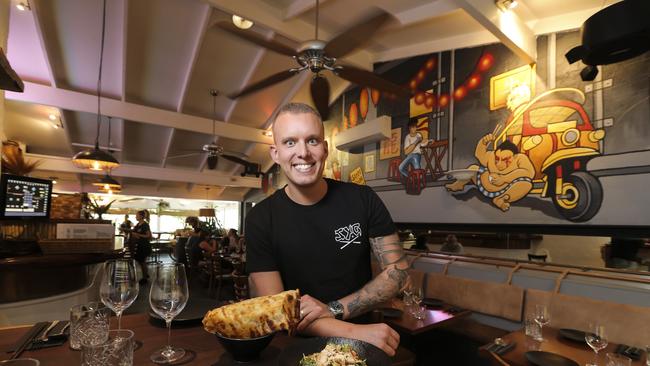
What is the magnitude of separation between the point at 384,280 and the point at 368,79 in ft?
8.51

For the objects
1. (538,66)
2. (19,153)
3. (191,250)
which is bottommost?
(191,250)

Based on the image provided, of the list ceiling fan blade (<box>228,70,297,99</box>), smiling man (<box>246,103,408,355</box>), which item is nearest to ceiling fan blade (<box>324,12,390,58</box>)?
ceiling fan blade (<box>228,70,297,99</box>)

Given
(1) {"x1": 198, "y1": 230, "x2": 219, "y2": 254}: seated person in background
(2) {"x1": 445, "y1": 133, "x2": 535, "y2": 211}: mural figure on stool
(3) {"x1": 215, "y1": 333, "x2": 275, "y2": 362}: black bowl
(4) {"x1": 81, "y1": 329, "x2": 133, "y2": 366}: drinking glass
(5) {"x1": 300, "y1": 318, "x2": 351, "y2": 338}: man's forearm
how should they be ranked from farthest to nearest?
1. (1) {"x1": 198, "y1": 230, "x2": 219, "y2": 254}: seated person in background
2. (2) {"x1": 445, "y1": 133, "x2": 535, "y2": 211}: mural figure on stool
3. (5) {"x1": 300, "y1": 318, "x2": 351, "y2": 338}: man's forearm
4. (3) {"x1": 215, "y1": 333, "x2": 275, "y2": 362}: black bowl
5. (4) {"x1": 81, "y1": 329, "x2": 133, "y2": 366}: drinking glass

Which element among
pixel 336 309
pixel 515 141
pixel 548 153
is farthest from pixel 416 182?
pixel 336 309

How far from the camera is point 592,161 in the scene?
354 cm

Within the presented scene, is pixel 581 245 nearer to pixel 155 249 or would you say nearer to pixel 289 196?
pixel 289 196

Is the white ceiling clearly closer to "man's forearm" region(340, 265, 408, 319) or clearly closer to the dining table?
"man's forearm" region(340, 265, 408, 319)

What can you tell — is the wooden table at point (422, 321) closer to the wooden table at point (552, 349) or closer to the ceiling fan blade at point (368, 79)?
the wooden table at point (552, 349)

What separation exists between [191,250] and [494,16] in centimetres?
773

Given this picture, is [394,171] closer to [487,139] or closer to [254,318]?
[487,139]

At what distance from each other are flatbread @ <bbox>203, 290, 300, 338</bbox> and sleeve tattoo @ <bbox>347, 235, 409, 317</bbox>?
0.53 meters

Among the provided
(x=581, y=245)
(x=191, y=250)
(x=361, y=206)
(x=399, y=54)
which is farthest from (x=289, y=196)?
(x=191, y=250)

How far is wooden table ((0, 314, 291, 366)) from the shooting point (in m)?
1.02

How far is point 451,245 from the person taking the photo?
495 centimetres
